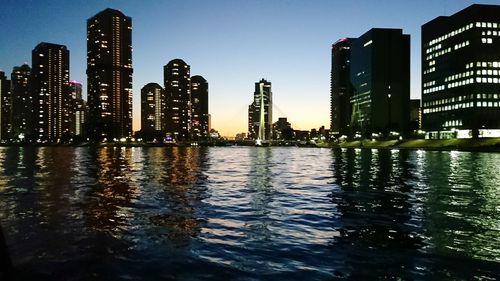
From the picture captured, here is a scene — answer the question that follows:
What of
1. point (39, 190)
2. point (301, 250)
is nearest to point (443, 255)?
point (301, 250)

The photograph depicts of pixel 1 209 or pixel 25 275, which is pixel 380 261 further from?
pixel 1 209

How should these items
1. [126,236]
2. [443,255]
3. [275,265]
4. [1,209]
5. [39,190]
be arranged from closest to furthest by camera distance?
1. [275,265]
2. [443,255]
3. [126,236]
4. [1,209]
5. [39,190]

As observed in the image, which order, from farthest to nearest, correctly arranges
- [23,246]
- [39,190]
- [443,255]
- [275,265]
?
[39,190] < [23,246] < [443,255] < [275,265]

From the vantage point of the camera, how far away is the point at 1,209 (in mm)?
27719

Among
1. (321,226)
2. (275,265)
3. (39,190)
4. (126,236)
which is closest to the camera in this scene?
(275,265)

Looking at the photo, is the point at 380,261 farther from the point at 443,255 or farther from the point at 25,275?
the point at 25,275

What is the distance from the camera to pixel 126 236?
1966 cm

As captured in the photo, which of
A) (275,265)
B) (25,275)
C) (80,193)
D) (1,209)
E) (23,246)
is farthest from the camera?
(80,193)

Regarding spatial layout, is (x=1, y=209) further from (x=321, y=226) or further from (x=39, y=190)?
(x=321, y=226)

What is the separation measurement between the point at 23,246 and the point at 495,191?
37295mm

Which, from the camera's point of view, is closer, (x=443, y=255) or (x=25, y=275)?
(x=25, y=275)

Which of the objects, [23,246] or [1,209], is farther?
[1,209]

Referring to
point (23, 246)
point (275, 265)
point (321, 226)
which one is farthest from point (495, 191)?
point (23, 246)

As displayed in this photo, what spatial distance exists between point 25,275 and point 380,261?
11975mm
